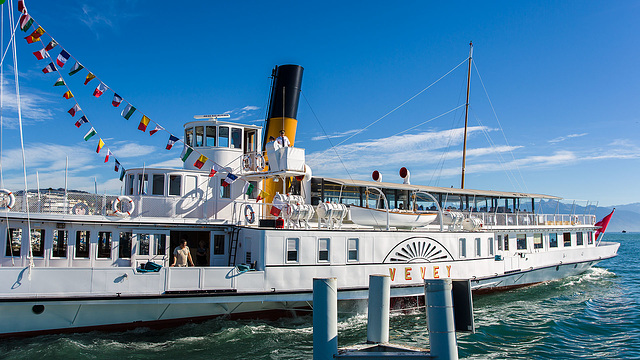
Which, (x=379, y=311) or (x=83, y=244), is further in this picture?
(x=83, y=244)

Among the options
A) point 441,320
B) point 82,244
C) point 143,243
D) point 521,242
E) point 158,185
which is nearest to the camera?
point 441,320

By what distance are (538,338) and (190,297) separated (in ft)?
35.5

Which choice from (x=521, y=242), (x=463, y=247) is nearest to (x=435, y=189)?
(x=463, y=247)

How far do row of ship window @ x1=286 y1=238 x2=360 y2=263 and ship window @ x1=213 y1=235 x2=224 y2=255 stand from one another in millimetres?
2842

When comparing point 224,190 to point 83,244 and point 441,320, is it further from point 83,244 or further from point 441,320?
point 441,320

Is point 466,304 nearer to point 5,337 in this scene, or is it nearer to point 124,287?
point 124,287

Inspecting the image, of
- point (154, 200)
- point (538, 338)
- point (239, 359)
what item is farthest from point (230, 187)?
point (538, 338)

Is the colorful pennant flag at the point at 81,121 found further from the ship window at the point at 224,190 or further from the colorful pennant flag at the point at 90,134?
the ship window at the point at 224,190

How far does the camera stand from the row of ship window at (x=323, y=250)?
13945 mm

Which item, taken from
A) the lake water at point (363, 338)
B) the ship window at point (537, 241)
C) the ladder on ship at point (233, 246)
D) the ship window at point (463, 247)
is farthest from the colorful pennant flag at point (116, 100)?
the ship window at point (537, 241)

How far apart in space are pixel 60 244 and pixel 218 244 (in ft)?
16.0

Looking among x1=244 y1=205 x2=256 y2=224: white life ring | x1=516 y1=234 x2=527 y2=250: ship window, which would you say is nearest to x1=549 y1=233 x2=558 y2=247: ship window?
x1=516 y1=234 x2=527 y2=250: ship window

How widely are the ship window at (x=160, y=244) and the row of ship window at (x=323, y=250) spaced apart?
4183mm

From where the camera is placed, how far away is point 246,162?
17469 mm
